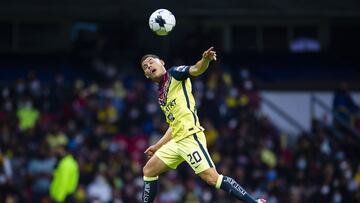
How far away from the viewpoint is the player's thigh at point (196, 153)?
13.3 m

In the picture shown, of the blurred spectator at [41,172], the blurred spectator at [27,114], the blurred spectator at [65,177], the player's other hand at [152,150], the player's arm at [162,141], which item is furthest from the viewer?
the blurred spectator at [27,114]

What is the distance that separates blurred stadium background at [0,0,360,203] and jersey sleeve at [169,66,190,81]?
8.42 m

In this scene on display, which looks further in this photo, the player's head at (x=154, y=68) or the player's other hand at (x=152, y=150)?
the player's other hand at (x=152, y=150)

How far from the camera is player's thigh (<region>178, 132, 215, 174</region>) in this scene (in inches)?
523

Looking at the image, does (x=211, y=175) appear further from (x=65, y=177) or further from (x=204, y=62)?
(x=65, y=177)

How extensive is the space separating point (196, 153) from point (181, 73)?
3.61 feet

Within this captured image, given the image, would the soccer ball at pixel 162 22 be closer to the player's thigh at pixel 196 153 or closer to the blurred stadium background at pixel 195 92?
the player's thigh at pixel 196 153

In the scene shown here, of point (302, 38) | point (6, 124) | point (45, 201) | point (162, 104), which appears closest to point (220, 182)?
point (162, 104)

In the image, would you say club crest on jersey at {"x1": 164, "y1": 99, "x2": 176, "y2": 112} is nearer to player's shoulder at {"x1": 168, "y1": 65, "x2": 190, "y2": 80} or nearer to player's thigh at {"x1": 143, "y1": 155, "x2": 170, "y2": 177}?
player's shoulder at {"x1": 168, "y1": 65, "x2": 190, "y2": 80}

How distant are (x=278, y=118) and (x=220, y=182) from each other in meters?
14.7

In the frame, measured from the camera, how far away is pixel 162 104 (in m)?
13.7

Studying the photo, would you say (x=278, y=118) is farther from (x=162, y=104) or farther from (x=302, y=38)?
(x=162, y=104)

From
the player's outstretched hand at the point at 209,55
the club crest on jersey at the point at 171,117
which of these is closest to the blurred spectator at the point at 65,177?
the club crest on jersey at the point at 171,117

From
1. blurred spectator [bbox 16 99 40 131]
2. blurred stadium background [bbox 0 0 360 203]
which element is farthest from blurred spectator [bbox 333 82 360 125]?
blurred spectator [bbox 16 99 40 131]
